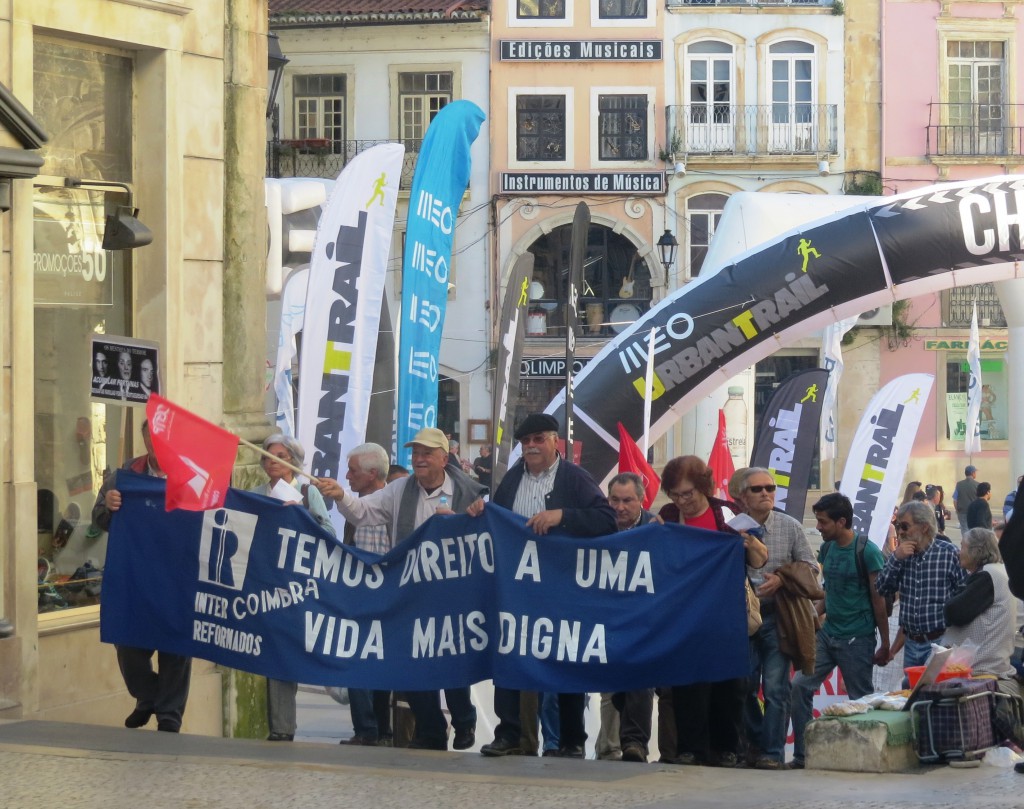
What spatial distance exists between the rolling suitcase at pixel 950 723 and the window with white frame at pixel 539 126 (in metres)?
31.5

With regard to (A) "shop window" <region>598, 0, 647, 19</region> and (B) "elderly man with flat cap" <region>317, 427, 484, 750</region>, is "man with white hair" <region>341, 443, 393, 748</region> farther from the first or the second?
(A) "shop window" <region>598, 0, 647, 19</region>

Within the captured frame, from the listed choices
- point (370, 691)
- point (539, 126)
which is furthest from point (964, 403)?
point (370, 691)

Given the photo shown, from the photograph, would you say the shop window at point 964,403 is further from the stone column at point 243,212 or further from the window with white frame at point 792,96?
the stone column at point 243,212

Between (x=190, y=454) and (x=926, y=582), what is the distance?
4053 mm

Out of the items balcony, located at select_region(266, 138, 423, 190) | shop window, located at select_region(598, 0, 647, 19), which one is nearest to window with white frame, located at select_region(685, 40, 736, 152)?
shop window, located at select_region(598, 0, 647, 19)

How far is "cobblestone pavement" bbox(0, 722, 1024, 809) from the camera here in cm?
684

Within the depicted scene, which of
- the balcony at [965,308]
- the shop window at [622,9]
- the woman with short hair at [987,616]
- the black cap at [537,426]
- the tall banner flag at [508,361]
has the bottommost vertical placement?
the woman with short hair at [987,616]

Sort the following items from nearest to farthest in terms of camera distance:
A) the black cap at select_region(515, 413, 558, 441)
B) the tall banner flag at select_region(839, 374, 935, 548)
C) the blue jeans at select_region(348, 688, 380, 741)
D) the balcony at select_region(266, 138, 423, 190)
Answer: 1. the black cap at select_region(515, 413, 558, 441)
2. the blue jeans at select_region(348, 688, 380, 741)
3. the tall banner flag at select_region(839, 374, 935, 548)
4. the balcony at select_region(266, 138, 423, 190)

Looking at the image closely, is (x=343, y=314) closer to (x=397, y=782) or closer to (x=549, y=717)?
(x=549, y=717)

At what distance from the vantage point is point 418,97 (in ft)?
128

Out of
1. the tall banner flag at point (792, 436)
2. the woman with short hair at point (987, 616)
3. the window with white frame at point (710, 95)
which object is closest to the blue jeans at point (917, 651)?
the woman with short hair at point (987, 616)

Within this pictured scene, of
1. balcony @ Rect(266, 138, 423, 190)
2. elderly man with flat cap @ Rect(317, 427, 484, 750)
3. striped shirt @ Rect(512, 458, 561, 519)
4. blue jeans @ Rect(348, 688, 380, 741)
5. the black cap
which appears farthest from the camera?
balcony @ Rect(266, 138, 423, 190)

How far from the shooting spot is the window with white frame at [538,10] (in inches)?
1529

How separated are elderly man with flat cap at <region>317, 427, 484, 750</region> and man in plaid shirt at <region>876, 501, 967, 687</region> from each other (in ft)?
8.08
